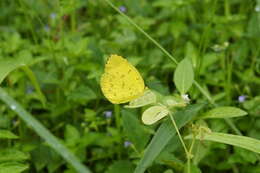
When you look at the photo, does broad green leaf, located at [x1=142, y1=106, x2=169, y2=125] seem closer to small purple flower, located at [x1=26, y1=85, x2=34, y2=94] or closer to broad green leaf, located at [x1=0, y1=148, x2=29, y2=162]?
broad green leaf, located at [x1=0, y1=148, x2=29, y2=162]

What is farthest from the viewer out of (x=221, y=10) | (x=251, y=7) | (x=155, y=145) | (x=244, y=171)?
(x=221, y=10)

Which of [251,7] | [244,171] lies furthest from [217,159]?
[251,7]

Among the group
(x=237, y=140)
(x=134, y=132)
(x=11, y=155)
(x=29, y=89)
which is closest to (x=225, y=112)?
(x=237, y=140)

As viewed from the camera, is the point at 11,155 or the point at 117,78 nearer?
the point at 117,78

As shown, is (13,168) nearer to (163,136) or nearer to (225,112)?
(163,136)

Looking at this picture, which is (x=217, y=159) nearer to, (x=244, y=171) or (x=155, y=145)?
(x=244, y=171)

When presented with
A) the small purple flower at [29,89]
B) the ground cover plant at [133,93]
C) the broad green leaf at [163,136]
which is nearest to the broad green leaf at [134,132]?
the ground cover plant at [133,93]
